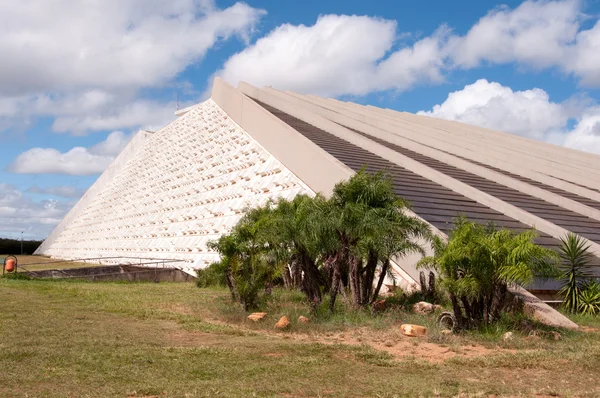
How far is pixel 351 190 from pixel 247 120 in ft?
38.4

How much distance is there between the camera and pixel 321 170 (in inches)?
502

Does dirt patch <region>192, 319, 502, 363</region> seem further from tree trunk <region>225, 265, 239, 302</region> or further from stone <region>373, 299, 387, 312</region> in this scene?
tree trunk <region>225, 265, 239, 302</region>

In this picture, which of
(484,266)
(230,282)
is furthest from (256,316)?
(484,266)

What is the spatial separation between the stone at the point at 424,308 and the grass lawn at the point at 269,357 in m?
0.44

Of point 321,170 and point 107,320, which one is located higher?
point 321,170

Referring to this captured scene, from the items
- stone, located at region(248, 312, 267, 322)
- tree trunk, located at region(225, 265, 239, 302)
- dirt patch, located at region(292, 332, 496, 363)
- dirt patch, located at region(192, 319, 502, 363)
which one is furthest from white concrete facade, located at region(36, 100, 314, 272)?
dirt patch, located at region(292, 332, 496, 363)

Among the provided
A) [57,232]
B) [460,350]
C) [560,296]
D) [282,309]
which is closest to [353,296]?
[282,309]

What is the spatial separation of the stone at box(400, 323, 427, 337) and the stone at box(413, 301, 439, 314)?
4.41 ft

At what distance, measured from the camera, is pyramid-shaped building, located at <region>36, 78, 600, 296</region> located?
11469 millimetres

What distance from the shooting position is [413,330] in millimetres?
6660

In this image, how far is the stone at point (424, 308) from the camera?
8.12 metres

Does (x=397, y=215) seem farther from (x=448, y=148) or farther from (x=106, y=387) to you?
(x=448, y=148)

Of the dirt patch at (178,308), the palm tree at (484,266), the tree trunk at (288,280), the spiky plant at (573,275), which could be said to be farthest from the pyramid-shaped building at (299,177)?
the dirt patch at (178,308)

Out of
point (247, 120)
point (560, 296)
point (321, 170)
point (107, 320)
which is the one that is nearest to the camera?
point (107, 320)
